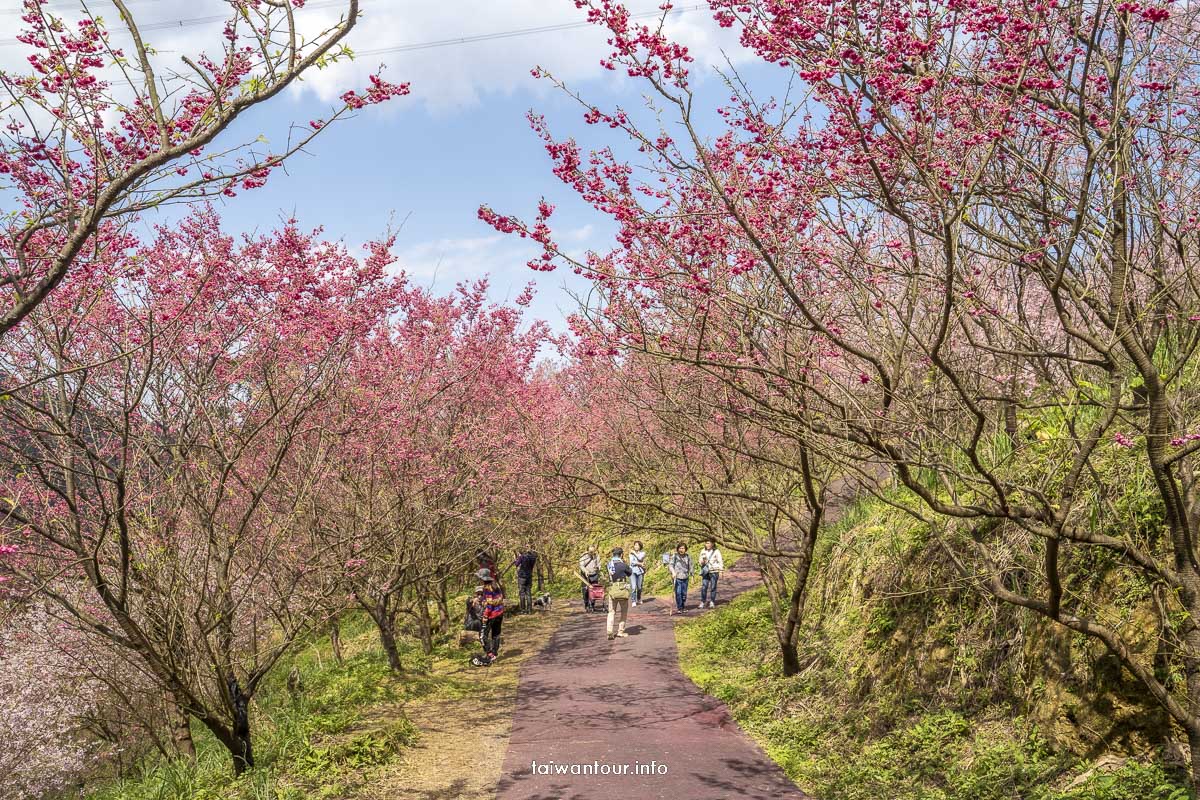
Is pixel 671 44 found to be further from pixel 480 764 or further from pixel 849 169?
pixel 480 764

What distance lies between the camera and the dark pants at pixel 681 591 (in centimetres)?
1594

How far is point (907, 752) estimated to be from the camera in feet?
22.8

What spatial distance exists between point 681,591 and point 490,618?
4.93 m

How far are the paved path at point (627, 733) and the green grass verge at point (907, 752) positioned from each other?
368 mm

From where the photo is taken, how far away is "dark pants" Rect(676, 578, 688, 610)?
1594 cm

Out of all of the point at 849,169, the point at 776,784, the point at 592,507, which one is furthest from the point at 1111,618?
the point at 592,507

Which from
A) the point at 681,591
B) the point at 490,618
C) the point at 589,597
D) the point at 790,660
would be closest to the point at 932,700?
the point at 790,660

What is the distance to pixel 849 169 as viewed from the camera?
525cm

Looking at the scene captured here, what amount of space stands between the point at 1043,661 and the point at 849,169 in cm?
435

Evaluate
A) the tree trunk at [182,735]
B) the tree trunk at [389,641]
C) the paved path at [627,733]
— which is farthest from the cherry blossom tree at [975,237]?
the tree trunk at [182,735]

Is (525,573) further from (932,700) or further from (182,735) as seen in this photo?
(932,700)

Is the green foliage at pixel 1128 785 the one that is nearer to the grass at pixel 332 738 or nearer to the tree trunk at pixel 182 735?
the grass at pixel 332 738

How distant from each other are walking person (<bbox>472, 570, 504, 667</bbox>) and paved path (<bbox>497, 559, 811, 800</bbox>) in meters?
0.67

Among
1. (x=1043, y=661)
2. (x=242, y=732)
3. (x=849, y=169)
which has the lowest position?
(x=242, y=732)
